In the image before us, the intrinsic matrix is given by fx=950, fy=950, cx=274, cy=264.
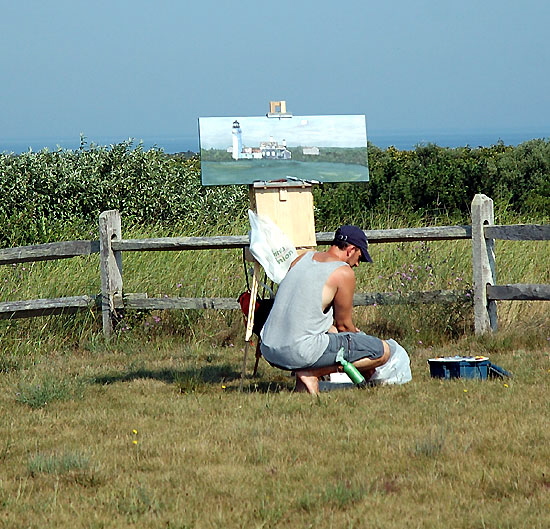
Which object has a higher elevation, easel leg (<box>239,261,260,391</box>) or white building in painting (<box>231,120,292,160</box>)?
white building in painting (<box>231,120,292,160</box>)

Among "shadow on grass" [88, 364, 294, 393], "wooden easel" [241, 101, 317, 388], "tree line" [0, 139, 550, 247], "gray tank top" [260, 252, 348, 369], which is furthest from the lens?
"tree line" [0, 139, 550, 247]

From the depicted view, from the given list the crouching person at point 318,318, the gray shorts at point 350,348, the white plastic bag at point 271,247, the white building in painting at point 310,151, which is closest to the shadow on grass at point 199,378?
the crouching person at point 318,318

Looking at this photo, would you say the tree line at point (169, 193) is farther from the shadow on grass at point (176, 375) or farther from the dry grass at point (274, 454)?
the dry grass at point (274, 454)

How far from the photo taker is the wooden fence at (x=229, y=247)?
8977 mm

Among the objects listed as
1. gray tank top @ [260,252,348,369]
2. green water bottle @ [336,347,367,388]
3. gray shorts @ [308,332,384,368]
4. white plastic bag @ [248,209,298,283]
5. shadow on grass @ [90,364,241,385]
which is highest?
white plastic bag @ [248,209,298,283]

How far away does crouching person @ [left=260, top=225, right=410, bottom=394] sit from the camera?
6.56 meters

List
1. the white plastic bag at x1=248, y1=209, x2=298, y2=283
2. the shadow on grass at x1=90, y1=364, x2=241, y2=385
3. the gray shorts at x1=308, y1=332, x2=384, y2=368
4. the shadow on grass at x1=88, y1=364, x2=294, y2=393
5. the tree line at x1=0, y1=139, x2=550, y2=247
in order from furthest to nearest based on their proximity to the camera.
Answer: the tree line at x1=0, y1=139, x2=550, y2=247
the shadow on grass at x1=90, y1=364, x2=241, y2=385
the shadow on grass at x1=88, y1=364, x2=294, y2=393
the white plastic bag at x1=248, y1=209, x2=298, y2=283
the gray shorts at x1=308, y1=332, x2=384, y2=368

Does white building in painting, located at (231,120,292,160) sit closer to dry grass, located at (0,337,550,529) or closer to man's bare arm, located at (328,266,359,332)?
man's bare arm, located at (328,266,359,332)

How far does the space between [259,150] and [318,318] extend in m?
1.74

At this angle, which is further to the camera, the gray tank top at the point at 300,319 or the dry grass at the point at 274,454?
the gray tank top at the point at 300,319

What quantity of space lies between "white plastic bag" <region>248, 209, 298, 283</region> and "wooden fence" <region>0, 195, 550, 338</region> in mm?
1950

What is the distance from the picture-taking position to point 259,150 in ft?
25.2

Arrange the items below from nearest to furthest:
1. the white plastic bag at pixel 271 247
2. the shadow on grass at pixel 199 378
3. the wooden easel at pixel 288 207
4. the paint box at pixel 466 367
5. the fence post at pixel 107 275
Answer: the white plastic bag at pixel 271 247
the paint box at pixel 466 367
the shadow on grass at pixel 199 378
the wooden easel at pixel 288 207
the fence post at pixel 107 275

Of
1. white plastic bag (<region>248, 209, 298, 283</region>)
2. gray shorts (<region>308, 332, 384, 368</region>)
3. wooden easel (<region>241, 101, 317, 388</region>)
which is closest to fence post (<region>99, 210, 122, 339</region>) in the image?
wooden easel (<region>241, 101, 317, 388</region>)
